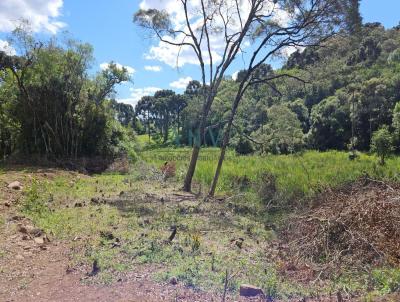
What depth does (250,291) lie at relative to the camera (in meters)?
4.15

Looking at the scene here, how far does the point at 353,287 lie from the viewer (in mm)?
4406

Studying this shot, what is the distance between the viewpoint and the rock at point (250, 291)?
4.13m

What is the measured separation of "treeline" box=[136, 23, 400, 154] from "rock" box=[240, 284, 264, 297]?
903 centimetres

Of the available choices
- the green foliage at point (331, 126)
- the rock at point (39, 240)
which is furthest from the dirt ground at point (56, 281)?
the green foliage at point (331, 126)

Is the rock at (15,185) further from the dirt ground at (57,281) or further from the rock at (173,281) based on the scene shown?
the rock at (173,281)

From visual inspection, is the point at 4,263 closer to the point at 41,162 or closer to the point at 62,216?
the point at 62,216

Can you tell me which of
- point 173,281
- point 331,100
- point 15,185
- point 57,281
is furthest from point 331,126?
point 57,281

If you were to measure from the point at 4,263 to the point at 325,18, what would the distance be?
402 inches

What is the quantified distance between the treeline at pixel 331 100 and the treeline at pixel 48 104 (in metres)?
5.72

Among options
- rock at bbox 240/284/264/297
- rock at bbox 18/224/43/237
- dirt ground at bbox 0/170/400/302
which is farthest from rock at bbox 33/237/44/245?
rock at bbox 240/284/264/297

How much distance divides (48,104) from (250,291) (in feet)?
45.3

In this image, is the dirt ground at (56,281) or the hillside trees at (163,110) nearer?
the dirt ground at (56,281)

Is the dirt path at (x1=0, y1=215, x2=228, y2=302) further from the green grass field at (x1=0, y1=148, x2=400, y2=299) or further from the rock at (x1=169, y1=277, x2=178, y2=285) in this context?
the green grass field at (x1=0, y1=148, x2=400, y2=299)

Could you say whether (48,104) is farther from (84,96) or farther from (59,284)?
(59,284)
